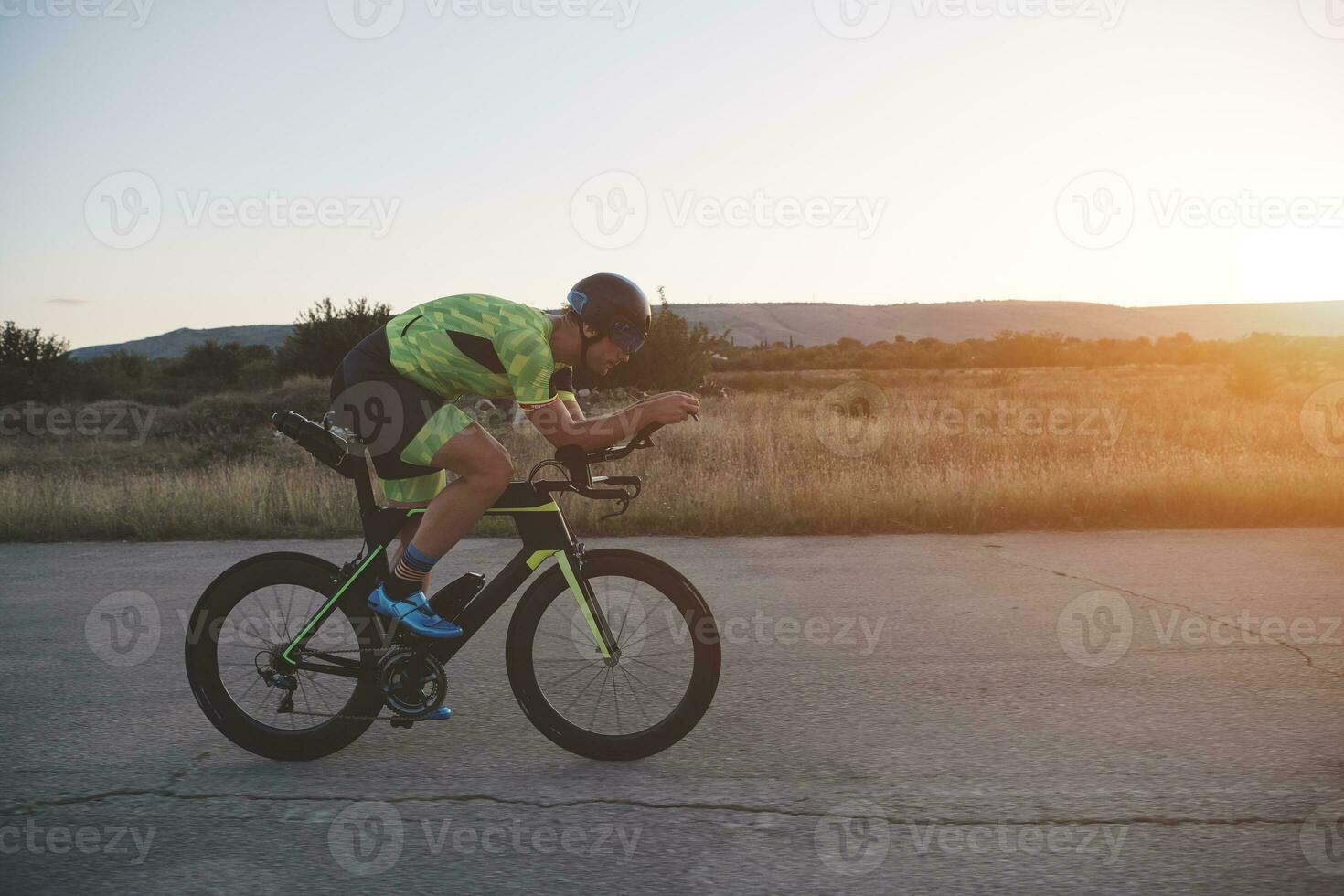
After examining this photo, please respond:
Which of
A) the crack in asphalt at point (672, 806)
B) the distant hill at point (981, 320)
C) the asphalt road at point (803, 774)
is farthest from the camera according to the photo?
the distant hill at point (981, 320)

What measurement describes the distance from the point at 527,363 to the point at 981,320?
451 feet

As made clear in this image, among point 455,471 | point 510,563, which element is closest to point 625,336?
point 455,471

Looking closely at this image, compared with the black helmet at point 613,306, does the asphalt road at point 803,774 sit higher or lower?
lower

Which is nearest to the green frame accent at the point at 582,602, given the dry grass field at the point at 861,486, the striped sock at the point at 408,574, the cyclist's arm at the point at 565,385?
the striped sock at the point at 408,574

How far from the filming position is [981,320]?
13362 cm

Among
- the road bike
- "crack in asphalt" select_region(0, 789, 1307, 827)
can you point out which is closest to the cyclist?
the road bike

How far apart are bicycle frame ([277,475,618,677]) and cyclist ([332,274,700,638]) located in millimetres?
72

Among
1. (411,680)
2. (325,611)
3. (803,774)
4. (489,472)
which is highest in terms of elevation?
(489,472)

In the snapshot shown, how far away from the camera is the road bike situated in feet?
12.7

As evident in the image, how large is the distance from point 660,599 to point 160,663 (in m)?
3.00

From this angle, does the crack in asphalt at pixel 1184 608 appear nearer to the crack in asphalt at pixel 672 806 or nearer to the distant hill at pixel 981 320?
the crack in asphalt at pixel 672 806

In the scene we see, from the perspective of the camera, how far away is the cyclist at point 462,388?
3.69 m

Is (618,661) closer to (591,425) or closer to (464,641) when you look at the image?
(464,641)

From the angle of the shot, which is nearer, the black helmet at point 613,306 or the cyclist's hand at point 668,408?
the cyclist's hand at point 668,408
